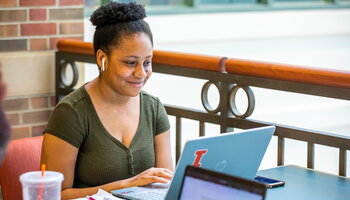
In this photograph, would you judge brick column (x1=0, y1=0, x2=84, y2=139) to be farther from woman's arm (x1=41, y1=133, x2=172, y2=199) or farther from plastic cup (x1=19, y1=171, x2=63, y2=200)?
plastic cup (x1=19, y1=171, x2=63, y2=200)

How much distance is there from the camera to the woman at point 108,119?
7.72 ft

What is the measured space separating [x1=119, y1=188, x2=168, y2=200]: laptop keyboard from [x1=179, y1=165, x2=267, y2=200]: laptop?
0.40 metres

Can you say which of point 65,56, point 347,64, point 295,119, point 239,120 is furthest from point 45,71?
point 347,64

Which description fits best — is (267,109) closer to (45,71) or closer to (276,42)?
(276,42)

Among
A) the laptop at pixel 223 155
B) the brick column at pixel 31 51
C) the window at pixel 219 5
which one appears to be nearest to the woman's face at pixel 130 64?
the laptop at pixel 223 155

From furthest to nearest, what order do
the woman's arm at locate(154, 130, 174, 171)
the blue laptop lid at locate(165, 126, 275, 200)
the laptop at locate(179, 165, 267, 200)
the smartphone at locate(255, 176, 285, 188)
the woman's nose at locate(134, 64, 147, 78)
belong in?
the woman's arm at locate(154, 130, 174, 171) < the woman's nose at locate(134, 64, 147, 78) < the smartphone at locate(255, 176, 285, 188) < the blue laptop lid at locate(165, 126, 275, 200) < the laptop at locate(179, 165, 267, 200)

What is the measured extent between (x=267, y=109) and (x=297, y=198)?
12.2 ft

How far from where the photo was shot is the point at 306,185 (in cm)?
233

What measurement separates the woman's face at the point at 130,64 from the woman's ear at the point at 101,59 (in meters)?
0.03

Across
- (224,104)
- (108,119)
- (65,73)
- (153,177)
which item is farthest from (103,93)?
(65,73)

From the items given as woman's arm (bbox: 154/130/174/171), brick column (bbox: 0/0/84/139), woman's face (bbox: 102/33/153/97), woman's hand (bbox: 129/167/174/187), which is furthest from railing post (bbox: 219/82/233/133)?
brick column (bbox: 0/0/84/139)

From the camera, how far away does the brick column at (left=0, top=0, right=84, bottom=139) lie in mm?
3777

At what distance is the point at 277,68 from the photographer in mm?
2668

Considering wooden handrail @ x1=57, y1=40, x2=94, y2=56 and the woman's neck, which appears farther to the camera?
wooden handrail @ x1=57, y1=40, x2=94, y2=56
